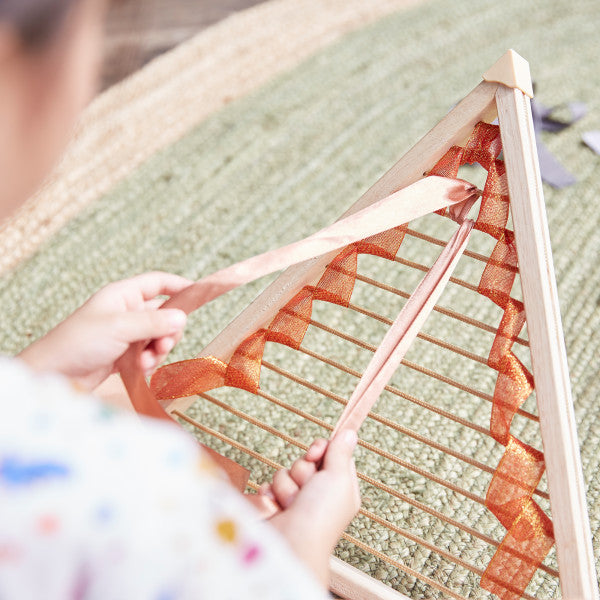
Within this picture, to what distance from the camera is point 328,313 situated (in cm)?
89

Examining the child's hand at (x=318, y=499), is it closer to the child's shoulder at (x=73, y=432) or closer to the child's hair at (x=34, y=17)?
the child's shoulder at (x=73, y=432)

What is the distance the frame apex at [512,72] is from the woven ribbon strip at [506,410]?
4cm

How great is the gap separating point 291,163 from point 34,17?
81 cm

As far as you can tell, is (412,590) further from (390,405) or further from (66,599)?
(66,599)

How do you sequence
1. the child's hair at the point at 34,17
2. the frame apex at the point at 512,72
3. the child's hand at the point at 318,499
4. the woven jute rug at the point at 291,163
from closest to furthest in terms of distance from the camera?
the child's hair at the point at 34,17 < the child's hand at the point at 318,499 < the frame apex at the point at 512,72 < the woven jute rug at the point at 291,163

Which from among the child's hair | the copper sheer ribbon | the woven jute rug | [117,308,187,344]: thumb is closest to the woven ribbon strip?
the copper sheer ribbon

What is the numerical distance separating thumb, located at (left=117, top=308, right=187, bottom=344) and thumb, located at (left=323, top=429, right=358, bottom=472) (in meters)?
0.13

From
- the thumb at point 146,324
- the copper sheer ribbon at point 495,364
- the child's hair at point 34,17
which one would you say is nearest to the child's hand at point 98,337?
the thumb at point 146,324

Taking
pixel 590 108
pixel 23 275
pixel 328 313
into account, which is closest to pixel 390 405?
pixel 328 313

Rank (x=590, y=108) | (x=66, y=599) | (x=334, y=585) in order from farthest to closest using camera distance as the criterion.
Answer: (x=590, y=108) → (x=334, y=585) → (x=66, y=599)

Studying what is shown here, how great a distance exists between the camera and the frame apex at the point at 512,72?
1.74 ft

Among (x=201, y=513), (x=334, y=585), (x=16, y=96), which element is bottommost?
(x=334, y=585)

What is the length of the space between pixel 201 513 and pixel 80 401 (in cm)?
7

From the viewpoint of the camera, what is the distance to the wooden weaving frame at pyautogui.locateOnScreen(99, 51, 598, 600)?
0.49 metres
